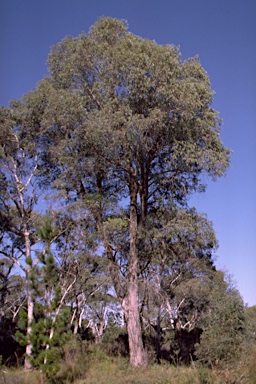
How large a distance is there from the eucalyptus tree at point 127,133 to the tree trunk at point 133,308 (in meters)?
0.03

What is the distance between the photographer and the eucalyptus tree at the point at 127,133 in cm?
1369

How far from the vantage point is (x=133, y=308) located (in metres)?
14.3

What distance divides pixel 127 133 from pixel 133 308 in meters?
6.08

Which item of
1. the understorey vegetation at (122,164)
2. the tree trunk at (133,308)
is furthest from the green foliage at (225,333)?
the tree trunk at (133,308)

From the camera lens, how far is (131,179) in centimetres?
1549

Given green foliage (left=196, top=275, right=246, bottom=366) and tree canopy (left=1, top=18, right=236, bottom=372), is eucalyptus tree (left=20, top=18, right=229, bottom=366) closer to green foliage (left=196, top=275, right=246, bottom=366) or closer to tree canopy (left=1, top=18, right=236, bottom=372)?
tree canopy (left=1, top=18, right=236, bottom=372)

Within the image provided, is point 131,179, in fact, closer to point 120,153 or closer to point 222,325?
point 120,153

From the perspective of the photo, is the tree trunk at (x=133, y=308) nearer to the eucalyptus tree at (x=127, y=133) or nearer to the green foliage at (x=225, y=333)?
the eucalyptus tree at (x=127, y=133)

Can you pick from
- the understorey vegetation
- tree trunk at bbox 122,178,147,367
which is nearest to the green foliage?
the understorey vegetation

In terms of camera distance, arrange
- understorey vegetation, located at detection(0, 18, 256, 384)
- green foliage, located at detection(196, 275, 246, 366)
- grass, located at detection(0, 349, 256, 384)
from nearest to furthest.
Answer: grass, located at detection(0, 349, 256, 384) → green foliage, located at detection(196, 275, 246, 366) → understorey vegetation, located at detection(0, 18, 256, 384)

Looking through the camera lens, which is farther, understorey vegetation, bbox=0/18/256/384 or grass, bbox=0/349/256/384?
understorey vegetation, bbox=0/18/256/384

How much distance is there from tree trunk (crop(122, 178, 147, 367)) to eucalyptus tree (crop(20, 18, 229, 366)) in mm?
35

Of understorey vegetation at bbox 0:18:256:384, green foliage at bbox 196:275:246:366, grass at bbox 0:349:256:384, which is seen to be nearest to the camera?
grass at bbox 0:349:256:384

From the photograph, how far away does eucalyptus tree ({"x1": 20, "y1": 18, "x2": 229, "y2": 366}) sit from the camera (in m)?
13.7
